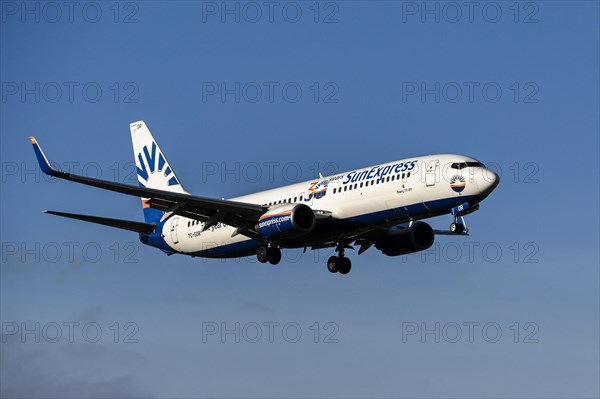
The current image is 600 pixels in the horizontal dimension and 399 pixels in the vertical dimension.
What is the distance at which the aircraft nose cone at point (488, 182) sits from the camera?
54844 millimetres

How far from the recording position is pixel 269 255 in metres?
62.1

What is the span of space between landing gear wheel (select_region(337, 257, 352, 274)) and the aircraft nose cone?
13.0 meters

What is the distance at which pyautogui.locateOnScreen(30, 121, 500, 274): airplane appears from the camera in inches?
2189

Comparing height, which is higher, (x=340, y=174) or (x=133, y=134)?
(x=133, y=134)

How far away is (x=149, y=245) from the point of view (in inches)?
2810

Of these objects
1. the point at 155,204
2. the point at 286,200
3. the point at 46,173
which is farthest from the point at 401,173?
the point at 46,173

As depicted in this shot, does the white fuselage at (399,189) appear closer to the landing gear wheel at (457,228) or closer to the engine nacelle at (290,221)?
the landing gear wheel at (457,228)

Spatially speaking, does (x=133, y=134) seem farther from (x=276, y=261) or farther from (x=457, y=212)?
(x=457, y=212)

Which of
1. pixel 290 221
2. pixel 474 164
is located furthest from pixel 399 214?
pixel 290 221

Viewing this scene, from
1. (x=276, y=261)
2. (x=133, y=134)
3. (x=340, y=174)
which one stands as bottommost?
(x=276, y=261)

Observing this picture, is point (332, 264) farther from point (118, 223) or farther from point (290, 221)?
point (118, 223)

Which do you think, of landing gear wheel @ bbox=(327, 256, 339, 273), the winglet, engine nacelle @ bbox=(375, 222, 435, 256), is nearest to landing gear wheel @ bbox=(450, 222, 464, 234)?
engine nacelle @ bbox=(375, 222, 435, 256)

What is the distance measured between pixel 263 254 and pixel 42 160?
14.3m

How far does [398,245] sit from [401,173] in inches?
358
